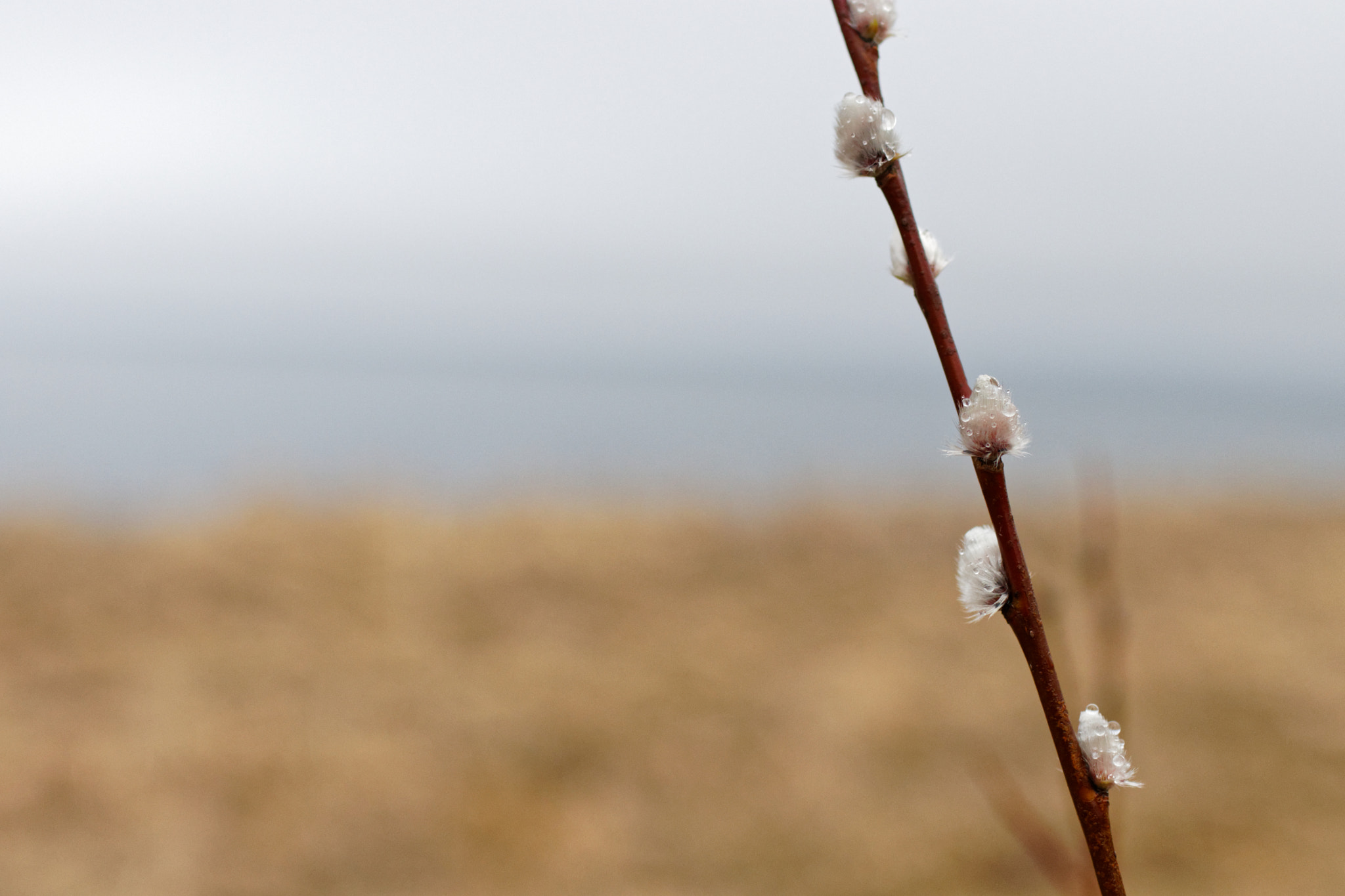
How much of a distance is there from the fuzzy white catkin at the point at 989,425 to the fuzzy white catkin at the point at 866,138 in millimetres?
77

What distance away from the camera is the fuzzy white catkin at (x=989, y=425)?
28 cm

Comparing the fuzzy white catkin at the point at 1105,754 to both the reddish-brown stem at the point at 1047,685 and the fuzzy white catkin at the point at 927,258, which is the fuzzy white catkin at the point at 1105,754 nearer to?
the reddish-brown stem at the point at 1047,685

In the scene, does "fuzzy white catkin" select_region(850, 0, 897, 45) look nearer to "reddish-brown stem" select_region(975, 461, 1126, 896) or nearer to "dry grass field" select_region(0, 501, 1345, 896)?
"reddish-brown stem" select_region(975, 461, 1126, 896)

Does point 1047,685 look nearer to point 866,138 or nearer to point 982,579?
point 982,579

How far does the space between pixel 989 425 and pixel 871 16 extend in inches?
5.4

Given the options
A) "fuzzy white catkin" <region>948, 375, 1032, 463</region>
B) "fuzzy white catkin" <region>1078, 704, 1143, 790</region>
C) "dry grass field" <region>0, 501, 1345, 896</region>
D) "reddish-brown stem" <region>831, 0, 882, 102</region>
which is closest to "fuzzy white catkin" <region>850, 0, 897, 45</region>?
"reddish-brown stem" <region>831, 0, 882, 102</region>

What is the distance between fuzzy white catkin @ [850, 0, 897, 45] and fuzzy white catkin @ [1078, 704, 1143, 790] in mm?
237

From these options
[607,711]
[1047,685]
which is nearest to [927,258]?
[1047,685]

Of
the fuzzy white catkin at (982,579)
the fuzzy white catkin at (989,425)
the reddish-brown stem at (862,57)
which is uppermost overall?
the reddish-brown stem at (862,57)

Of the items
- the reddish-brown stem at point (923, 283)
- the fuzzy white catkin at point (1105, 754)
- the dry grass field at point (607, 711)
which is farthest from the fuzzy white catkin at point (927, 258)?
the dry grass field at point (607, 711)

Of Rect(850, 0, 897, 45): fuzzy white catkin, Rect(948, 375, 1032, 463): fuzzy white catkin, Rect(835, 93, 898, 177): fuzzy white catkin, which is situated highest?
Rect(850, 0, 897, 45): fuzzy white catkin

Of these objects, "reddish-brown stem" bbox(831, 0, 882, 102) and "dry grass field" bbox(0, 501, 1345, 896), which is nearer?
"reddish-brown stem" bbox(831, 0, 882, 102)

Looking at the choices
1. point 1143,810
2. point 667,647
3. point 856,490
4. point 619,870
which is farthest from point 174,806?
point 856,490

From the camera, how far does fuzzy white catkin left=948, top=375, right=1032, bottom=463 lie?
0.91 ft
